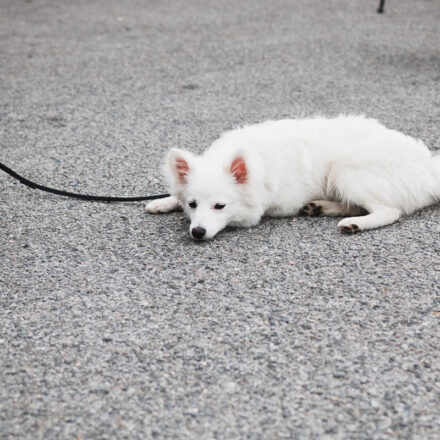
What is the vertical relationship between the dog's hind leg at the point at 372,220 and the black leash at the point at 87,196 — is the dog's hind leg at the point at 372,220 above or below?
above

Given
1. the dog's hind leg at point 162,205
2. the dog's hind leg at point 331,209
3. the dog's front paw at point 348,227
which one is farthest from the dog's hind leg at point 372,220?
the dog's hind leg at point 162,205

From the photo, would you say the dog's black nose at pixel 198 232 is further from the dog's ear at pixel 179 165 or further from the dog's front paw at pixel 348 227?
the dog's front paw at pixel 348 227

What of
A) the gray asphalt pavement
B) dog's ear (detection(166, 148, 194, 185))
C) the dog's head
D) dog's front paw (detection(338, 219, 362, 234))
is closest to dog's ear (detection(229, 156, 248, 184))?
the dog's head

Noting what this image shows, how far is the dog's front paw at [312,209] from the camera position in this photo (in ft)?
11.5

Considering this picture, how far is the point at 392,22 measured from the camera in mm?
8633

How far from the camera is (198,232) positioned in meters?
3.12

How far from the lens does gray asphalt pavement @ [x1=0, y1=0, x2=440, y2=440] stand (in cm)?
204

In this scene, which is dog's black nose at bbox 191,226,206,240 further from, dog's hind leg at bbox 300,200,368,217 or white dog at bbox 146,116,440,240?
dog's hind leg at bbox 300,200,368,217

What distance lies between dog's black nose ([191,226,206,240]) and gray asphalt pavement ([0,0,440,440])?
9 cm

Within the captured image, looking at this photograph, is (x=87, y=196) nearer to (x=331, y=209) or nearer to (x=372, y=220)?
(x=331, y=209)

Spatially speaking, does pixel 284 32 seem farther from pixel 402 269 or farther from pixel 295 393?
pixel 295 393

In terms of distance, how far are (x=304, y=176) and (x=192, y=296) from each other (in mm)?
1212

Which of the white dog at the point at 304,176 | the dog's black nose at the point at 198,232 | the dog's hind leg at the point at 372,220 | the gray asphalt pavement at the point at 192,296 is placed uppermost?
the white dog at the point at 304,176

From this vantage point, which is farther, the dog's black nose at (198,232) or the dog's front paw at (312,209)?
the dog's front paw at (312,209)
